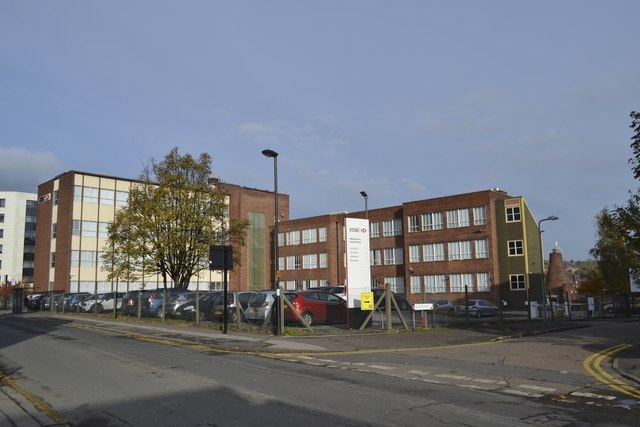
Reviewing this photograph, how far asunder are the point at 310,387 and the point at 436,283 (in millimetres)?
53394

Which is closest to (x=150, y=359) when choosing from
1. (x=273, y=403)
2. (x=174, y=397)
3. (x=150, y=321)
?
(x=174, y=397)

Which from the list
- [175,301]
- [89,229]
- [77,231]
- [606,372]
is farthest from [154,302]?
[89,229]

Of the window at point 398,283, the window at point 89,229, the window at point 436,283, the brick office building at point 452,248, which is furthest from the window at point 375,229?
the window at point 89,229

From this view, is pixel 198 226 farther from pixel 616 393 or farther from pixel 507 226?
pixel 507 226

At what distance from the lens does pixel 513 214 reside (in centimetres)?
5600

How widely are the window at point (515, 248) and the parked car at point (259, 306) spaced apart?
40.5 meters

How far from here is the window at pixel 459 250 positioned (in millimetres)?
58312

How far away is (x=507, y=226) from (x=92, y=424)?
54729mm

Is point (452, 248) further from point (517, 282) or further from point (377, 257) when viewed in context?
point (377, 257)

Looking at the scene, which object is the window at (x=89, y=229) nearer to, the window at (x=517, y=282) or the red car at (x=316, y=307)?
the window at (x=517, y=282)

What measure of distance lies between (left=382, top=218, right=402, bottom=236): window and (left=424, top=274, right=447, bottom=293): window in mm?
7740

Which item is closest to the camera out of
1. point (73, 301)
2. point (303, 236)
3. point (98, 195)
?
point (73, 301)

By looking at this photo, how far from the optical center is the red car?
20719 millimetres

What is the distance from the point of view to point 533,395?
8578mm
